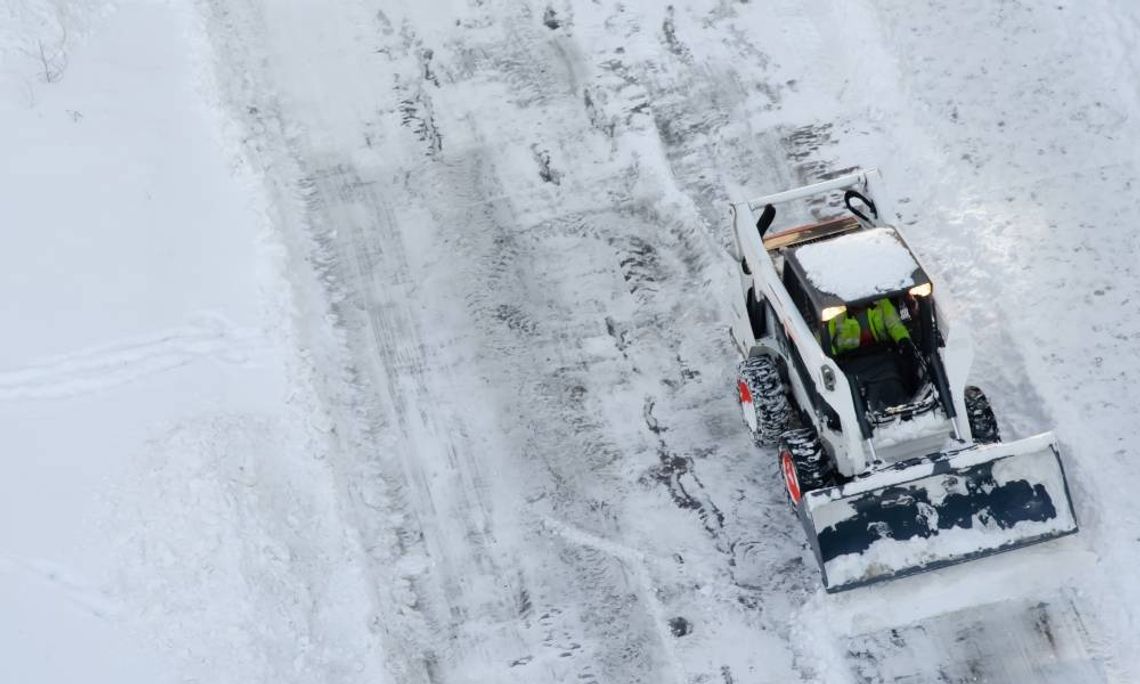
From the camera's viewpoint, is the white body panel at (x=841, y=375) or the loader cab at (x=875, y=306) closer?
the white body panel at (x=841, y=375)

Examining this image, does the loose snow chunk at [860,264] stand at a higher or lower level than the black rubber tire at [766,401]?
higher

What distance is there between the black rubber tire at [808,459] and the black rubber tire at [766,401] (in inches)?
11.9

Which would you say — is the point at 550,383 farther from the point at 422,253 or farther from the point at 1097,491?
the point at 1097,491

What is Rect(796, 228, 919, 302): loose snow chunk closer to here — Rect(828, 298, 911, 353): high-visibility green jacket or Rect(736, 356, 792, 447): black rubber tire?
Rect(828, 298, 911, 353): high-visibility green jacket

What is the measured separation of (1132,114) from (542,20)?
636 centimetres

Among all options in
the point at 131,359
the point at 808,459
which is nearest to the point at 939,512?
the point at 808,459

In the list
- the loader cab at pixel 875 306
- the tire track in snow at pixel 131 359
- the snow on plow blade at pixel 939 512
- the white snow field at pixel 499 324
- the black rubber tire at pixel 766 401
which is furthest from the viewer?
the tire track in snow at pixel 131 359

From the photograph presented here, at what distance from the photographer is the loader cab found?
986 cm

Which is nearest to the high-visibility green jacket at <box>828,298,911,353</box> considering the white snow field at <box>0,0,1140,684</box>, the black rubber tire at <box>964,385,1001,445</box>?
the black rubber tire at <box>964,385,1001,445</box>

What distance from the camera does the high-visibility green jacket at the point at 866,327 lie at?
10031 millimetres

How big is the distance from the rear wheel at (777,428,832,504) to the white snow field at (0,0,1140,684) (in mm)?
764

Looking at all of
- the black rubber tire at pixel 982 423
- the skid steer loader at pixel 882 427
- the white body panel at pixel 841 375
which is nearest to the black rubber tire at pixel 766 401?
the skid steer loader at pixel 882 427

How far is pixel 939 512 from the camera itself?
378 inches

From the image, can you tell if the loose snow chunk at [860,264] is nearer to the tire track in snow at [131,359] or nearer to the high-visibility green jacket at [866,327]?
the high-visibility green jacket at [866,327]
